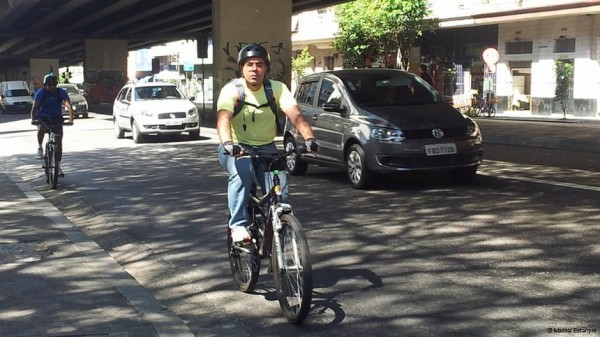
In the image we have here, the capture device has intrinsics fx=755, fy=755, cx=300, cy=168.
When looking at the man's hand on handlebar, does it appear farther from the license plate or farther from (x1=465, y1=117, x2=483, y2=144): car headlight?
(x1=465, y1=117, x2=483, y2=144): car headlight

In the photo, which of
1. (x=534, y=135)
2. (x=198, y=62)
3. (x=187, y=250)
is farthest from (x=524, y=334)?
(x=198, y=62)

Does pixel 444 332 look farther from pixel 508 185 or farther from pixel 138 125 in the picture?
pixel 138 125

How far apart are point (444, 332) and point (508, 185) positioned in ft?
20.4

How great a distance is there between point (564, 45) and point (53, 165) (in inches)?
968

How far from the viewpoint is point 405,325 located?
475 centimetres

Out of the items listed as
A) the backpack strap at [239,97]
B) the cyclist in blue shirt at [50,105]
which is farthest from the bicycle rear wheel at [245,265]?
the cyclist in blue shirt at [50,105]

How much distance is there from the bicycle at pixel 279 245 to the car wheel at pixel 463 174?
18.4 feet

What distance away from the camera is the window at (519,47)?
1275 inches

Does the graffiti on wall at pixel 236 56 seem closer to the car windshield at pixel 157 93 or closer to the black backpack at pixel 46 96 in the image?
the car windshield at pixel 157 93

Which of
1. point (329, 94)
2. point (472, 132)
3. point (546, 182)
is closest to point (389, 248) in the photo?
point (472, 132)

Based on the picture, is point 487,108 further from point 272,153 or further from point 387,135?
point 272,153

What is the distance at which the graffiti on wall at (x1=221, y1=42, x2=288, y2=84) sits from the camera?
89.2 ft

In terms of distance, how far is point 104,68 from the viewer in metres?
54.2

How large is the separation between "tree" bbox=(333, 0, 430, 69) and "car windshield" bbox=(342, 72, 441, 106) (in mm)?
23921
